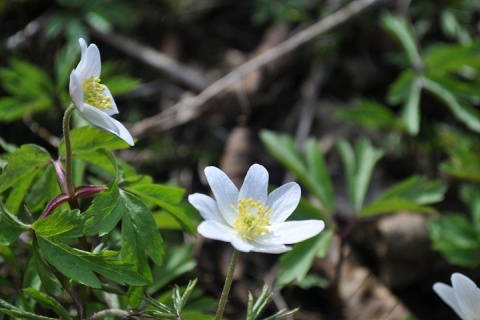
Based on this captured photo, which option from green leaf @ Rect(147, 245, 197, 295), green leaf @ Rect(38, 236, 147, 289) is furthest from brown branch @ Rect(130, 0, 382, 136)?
green leaf @ Rect(38, 236, 147, 289)

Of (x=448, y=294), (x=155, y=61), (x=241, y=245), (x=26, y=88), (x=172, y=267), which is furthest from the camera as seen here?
(x=155, y=61)

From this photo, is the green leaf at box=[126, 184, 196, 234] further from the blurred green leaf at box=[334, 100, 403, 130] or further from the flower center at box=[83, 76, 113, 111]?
the blurred green leaf at box=[334, 100, 403, 130]

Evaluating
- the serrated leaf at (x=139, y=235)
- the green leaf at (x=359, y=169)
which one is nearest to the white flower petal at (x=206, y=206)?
the serrated leaf at (x=139, y=235)

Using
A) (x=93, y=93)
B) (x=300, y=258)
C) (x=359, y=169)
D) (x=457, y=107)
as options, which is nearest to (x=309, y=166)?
(x=359, y=169)

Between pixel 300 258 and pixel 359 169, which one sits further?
pixel 359 169

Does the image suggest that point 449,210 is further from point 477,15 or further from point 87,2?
point 87,2

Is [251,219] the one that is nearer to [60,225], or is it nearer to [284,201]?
[284,201]

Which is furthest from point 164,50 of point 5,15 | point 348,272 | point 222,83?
point 348,272

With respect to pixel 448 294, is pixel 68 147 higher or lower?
higher
